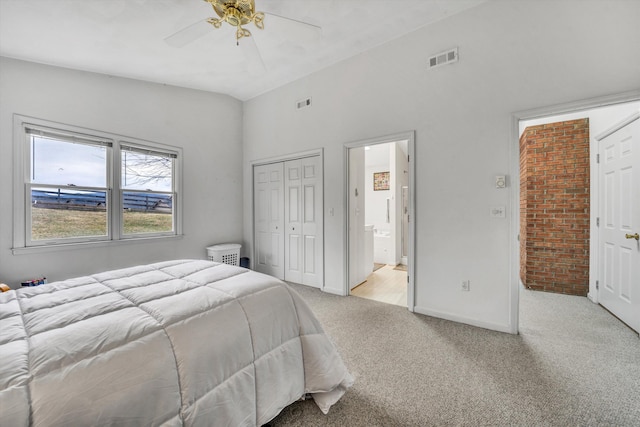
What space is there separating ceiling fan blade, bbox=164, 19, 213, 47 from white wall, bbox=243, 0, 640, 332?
189 cm

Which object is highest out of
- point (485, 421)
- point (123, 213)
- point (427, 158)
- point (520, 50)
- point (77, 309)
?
point (520, 50)

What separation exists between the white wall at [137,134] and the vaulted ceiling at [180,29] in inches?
8.1

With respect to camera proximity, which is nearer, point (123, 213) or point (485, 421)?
point (485, 421)

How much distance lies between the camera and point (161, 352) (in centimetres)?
102

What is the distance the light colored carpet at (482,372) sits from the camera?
1506 mm

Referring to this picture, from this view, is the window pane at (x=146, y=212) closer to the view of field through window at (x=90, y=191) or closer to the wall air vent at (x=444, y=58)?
the view of field through window at (x=90, y=191)

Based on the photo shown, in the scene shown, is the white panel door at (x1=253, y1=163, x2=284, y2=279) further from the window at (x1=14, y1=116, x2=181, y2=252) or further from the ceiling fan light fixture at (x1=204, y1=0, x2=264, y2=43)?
the ceiling fan light fixture at (x1=204, y1=0, x2=264, y2=43)

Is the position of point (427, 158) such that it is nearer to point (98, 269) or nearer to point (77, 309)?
point (77, 309)

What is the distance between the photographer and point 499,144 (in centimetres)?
251

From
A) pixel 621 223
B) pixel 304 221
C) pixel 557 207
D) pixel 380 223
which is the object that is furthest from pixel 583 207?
pixel 304 221

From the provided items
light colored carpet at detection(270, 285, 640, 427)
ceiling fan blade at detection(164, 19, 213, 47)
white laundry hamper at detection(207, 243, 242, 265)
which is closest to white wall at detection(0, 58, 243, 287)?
white laundry hamper at detection(207, 243, 242, 265)

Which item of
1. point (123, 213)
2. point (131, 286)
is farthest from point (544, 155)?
point (123, 213)

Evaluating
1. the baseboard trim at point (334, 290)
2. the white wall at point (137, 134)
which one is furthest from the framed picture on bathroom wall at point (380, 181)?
the baseboard trim at point (334, 290)

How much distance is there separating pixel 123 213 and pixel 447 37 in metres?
4.46
